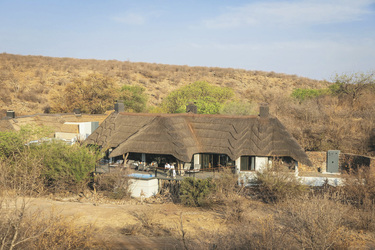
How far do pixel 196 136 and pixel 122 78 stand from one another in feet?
159

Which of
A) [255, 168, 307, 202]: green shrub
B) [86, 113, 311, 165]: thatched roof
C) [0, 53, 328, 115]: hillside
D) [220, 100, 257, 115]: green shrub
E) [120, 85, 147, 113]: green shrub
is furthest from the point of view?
[0, 53, 328, 115]: hillside

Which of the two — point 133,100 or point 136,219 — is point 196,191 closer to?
point 136,219

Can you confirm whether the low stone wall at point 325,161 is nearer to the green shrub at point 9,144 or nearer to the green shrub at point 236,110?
the green shrub at point 236,110

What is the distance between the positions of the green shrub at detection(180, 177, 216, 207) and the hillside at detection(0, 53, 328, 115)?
35445 mm

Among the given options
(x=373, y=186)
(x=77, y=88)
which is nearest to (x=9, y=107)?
(x=77, y=88)

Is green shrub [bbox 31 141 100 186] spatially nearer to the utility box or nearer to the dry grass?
the dry grass

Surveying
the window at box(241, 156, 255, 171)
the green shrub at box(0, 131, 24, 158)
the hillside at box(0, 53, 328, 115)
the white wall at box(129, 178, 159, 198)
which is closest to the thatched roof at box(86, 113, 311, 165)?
the window at box(241, 156, 255, 171)

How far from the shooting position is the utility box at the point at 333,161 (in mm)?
25680

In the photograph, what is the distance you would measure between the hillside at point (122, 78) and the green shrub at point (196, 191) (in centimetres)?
3544

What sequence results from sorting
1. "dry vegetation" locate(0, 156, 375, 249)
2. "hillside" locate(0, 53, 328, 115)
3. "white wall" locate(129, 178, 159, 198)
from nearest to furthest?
"dry vegetation" locate(0, 156, 375, 249) < "white wall" locate(129, 178, 159, 198) < "hillside" locate(0, 53, 328, 115)

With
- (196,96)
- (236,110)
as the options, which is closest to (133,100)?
(196,96)

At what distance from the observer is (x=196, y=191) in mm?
19281

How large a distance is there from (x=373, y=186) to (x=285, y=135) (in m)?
6.36

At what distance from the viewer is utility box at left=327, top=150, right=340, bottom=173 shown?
1011 inches
